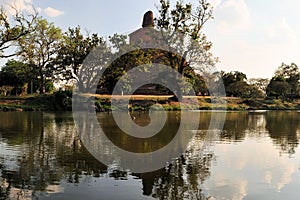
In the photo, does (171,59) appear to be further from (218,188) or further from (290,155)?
(218,188)

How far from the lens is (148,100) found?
51.1 meters

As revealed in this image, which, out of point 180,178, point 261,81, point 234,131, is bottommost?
point 180,178

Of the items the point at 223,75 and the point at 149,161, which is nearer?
the point at 149,161

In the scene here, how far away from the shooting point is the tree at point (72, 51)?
175 feet

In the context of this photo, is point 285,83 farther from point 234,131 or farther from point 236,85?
point 234,131

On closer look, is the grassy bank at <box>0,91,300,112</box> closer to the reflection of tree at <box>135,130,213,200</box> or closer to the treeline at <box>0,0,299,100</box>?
the treeline at <box>0,0,299,100</box>

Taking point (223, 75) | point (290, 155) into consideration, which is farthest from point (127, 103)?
point (223, 75)

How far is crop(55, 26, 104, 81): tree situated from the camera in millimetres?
53406

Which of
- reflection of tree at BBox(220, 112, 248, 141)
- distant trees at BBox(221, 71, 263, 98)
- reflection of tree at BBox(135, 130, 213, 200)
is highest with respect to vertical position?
distant trees at BBox(221, 71, 263, 98)

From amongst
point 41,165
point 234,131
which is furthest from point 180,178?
point 234,131

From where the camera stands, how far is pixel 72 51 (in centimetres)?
5300

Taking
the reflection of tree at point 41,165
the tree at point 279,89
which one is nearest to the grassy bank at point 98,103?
the tree at point 279,89

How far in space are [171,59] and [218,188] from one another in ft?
146

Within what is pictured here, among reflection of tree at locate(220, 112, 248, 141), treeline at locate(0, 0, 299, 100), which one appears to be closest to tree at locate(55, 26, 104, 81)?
treeline at locate(0, 0, 299, 100)
